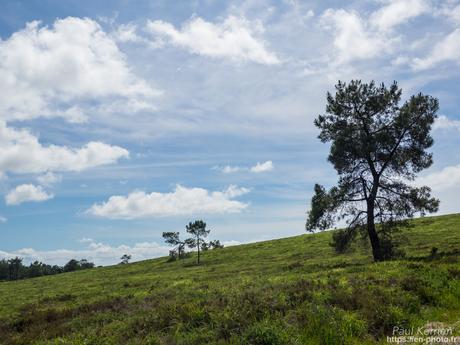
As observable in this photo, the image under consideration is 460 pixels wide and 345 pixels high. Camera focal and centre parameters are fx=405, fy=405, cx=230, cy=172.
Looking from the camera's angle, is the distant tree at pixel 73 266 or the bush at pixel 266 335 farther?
the distant tree at pixel 73 266

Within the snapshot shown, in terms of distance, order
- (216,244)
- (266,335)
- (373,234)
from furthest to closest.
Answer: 1. (216,244)
2. (373,234)
3. (266,335)

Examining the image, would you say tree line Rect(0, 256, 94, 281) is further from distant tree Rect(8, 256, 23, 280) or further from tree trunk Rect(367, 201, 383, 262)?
tree trunk Rect(367, 201, 383, 262)

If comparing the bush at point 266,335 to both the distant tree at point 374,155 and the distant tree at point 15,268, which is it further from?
the distant tree at point 15,268

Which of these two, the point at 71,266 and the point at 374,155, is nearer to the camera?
the point at 374,155

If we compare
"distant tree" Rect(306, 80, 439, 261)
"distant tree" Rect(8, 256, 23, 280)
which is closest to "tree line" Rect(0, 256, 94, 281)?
"distant tree" Rect(8, 256, 23, 280)

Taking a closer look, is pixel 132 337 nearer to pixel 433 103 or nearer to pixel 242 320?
pixel 242 320

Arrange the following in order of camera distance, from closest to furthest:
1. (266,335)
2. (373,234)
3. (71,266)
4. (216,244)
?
1. (266,335)
2. (373,234)
3. (216,244)
4. (71,266)

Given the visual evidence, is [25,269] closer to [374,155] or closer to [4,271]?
[4,271]

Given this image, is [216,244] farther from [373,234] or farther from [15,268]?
[15,268]

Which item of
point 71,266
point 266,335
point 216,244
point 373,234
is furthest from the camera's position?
point 71,266

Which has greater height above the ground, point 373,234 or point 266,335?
point 373,234

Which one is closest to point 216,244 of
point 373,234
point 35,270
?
point 373,234

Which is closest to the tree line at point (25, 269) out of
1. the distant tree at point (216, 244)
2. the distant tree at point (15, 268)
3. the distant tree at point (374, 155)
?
the distant tree at point (15, 268)

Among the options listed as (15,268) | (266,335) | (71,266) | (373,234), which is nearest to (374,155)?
(373,234)
